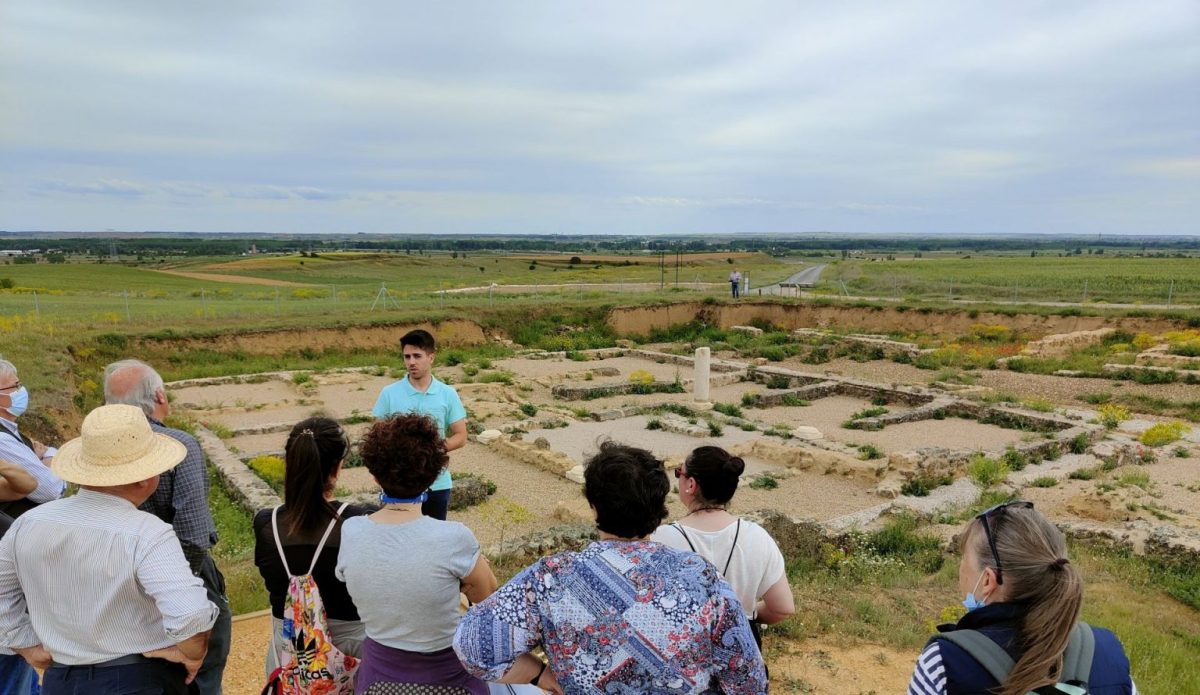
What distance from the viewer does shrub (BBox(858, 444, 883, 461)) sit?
12.6 meters

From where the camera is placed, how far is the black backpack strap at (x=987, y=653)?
213 centimetres

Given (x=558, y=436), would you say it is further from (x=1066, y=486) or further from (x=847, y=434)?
(x=1066, y=486)

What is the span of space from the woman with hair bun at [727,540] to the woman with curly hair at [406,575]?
932 millimetres

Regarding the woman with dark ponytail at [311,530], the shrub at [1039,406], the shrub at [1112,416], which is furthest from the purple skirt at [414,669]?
the shrub at [1039,406]

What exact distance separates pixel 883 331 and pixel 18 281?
5099 centimetres

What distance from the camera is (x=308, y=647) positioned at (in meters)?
3.10

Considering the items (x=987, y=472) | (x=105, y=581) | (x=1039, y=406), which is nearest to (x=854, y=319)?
(x=1039, y=406)

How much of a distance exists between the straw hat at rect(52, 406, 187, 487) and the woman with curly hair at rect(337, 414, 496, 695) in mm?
808

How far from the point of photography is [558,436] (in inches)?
570

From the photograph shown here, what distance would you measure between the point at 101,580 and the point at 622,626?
76.7 inches

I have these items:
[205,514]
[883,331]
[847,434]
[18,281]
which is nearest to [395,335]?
[847,434]

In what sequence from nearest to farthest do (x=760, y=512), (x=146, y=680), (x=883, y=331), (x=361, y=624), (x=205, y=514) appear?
1. (x=146, y=680)
2. (x=361, y=624)
3. (x=205, y=514)
4. (x=760, y=512)
5. (x=883, y=331)

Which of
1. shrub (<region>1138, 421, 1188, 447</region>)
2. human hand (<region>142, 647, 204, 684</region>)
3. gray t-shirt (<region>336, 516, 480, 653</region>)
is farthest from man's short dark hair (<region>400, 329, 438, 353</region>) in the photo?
shrub (<region>1138, 421, 1188, 447</region>)

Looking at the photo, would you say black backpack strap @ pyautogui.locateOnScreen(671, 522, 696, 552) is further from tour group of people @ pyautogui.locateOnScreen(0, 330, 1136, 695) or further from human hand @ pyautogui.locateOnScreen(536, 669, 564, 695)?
human hand @ pyautogui.locateOnScreen(536, 669, 564, 695)
